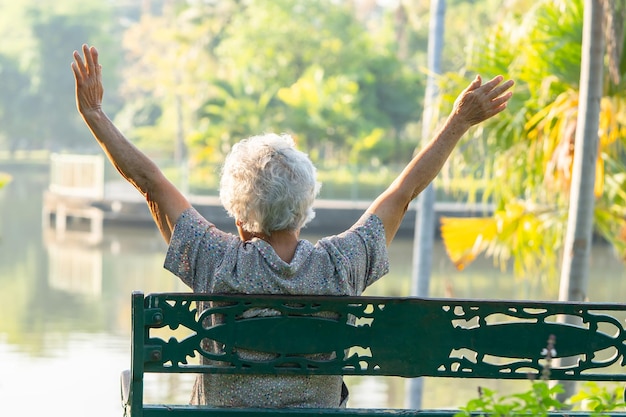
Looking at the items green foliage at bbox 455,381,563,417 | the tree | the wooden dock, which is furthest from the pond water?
green foliage at bbox 455,381,563,417

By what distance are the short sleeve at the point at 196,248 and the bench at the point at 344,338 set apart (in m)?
0.08

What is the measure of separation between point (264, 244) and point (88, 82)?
62cm

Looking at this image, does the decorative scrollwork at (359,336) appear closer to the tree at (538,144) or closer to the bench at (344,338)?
the bench at (344,338)

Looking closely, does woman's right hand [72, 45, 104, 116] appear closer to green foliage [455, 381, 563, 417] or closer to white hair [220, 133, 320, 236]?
white hair [220, 133, 320, 236]

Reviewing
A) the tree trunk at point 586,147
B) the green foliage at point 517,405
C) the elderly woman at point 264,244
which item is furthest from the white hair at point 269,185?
the tree trunk at point 586,147

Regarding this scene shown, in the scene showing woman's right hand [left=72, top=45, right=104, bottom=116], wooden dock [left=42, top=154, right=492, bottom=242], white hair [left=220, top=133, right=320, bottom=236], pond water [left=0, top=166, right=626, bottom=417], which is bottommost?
pond water [left=0, top=166, right=626, bottom=417]

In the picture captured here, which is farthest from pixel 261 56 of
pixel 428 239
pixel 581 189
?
pixel 581 189

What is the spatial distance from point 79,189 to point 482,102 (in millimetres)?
27582

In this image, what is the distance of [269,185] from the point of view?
2.49 metres

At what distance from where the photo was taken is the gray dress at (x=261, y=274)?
2.49m

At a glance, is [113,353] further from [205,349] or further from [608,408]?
[608,408]

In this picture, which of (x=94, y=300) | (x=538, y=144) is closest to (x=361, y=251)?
(x=538, y=144)

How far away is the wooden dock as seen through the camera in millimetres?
26109

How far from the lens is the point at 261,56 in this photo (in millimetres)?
37719
